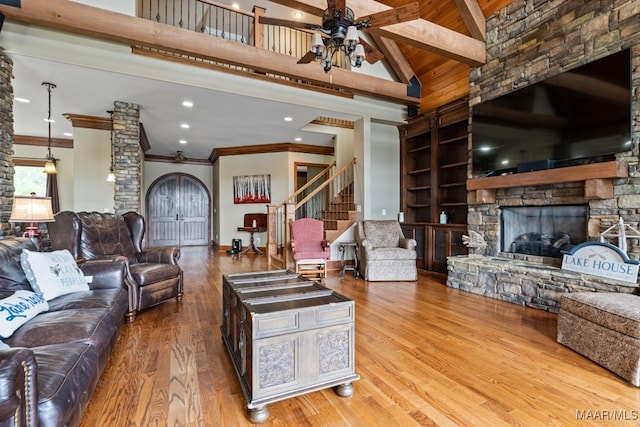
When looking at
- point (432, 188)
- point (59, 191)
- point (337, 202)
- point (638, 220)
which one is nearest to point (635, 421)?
point (638, 220)

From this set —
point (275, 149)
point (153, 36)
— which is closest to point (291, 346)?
point (153, 36)

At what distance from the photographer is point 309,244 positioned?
5387 millimetres

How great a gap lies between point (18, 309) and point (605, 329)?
3.81m

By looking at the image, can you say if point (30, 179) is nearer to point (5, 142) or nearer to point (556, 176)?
point (5, 142)

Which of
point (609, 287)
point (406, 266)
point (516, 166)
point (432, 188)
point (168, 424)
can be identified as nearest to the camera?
point (168, 424)

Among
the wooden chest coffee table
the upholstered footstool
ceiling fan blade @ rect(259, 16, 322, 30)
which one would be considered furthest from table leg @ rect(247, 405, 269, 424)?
ceiling fan blade @ rect(259, 16, 322, 30)

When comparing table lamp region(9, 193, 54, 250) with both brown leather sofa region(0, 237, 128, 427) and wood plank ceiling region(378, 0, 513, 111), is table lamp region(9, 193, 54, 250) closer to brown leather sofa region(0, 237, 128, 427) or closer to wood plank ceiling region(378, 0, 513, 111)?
brown leather sofa region(0, 237, 128, 427)

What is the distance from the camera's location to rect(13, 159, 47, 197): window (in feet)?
25.7

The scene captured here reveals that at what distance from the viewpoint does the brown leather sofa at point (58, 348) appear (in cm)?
105

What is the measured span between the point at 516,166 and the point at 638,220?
1.35 metres

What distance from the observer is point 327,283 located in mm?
4832

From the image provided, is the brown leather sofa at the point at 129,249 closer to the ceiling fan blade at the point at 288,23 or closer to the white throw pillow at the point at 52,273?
the white throw pillow at the point at 52,273

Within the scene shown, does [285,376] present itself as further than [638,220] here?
No

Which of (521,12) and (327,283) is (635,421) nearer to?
(327,283)
